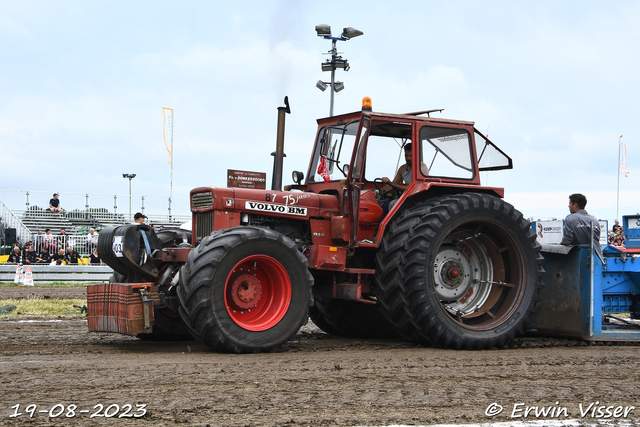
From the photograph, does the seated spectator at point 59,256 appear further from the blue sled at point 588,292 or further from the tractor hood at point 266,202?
the blue sled at point 588,292

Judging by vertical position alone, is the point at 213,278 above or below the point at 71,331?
above

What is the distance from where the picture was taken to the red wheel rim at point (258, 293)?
266 inches

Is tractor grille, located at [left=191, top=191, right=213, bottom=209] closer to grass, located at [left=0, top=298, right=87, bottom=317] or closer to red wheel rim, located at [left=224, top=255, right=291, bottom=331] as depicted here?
red wheel rim, located at [left=224, top=255, right=291, bottom=331]

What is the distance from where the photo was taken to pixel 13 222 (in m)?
27.1

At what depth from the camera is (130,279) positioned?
24.5 feet

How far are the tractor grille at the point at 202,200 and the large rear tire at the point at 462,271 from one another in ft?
6.10

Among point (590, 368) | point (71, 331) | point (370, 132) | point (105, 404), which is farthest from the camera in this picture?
point (71, 331)

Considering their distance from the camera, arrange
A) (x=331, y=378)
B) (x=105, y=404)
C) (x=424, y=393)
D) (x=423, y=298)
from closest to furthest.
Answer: (x=105, y=404)
(x=424, y=393)
(x=331, y=378)
(x=423, y=298)

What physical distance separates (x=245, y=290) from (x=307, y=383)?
6.21 feet

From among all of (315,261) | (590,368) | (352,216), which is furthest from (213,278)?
(590,368)

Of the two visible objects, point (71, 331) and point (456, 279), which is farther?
point (71, 331)

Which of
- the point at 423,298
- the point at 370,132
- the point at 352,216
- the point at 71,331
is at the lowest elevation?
the point at 71,331

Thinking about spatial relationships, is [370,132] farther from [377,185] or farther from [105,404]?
[105,404]

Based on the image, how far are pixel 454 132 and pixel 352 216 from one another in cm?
165
